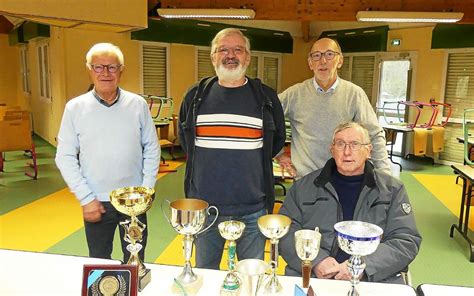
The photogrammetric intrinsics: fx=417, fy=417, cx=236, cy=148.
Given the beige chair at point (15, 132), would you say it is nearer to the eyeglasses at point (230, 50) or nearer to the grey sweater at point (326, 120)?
the eyeglasses at point (230, 50)

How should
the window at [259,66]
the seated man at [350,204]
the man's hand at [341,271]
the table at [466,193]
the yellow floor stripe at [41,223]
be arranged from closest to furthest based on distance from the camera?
1. the man's hand at [341,271]
2. the seated man at [350,204]
3. the table at [466,193]
4. the yellow floor stripe at [41,223]
5. the window at [259,66]

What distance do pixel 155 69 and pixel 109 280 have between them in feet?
23.4

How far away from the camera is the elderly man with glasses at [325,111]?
7.11 feet

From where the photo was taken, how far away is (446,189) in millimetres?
5637

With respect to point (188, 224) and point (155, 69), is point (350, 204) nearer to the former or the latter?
point (188, 224)

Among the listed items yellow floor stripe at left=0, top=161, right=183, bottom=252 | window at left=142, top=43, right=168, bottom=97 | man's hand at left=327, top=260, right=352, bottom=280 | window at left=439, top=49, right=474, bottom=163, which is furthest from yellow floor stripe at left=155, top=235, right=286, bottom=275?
window at left=439, top=49, right=474, bottom=163

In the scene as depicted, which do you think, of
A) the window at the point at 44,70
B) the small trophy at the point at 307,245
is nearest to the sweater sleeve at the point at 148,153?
the small trophy at the point at 307,245

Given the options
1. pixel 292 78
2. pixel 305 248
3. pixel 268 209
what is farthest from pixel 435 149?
pixel 305 248

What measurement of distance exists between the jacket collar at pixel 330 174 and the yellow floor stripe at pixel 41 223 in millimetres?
2590

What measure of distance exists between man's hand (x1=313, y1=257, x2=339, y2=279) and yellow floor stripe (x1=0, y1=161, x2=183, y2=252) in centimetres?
258

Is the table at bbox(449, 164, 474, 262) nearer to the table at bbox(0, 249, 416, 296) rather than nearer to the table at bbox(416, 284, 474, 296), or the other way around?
the table at bbox(416, 284, 474, 296)

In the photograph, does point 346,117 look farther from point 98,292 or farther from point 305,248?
point 98,292

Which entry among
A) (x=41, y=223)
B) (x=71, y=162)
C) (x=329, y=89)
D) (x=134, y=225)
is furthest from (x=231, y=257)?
(x=41, y=223)

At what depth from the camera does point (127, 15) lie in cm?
571
